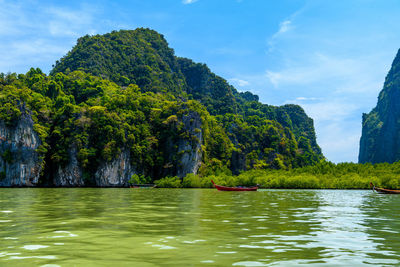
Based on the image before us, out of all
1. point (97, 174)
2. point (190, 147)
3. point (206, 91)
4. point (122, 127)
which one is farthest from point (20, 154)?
point (206, 91)

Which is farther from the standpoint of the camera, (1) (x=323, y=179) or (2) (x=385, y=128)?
(2) (x=385, y=128)

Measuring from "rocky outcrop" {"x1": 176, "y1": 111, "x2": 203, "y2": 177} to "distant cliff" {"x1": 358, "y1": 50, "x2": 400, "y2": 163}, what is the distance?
97.7 metres

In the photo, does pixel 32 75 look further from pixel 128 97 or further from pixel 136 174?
pixel 136 174

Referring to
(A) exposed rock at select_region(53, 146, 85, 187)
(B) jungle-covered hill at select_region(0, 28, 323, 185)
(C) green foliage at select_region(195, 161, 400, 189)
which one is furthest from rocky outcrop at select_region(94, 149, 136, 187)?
(C) green foliage at select_region(195, 161, 400, 189)

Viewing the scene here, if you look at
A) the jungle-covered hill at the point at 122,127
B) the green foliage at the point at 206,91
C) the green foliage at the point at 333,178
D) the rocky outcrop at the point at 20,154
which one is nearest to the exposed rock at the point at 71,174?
the jungle-covered hill at the point at 122,127

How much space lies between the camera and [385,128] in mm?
153500

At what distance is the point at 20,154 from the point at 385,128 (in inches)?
5588

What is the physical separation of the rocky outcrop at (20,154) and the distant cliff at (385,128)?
427 ft

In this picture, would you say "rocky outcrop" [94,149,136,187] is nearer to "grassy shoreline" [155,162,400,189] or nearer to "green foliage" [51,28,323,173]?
"grassy shoreline" [155,162,400,189]

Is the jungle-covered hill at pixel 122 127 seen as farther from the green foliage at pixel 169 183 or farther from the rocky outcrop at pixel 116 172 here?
the green foliage at pixel 169 183

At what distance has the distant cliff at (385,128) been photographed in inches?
5792

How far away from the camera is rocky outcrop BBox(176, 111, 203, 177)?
76375mm

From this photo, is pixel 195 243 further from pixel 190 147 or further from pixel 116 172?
pixel 190 147

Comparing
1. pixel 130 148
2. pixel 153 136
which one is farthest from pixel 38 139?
pixel 153 136
